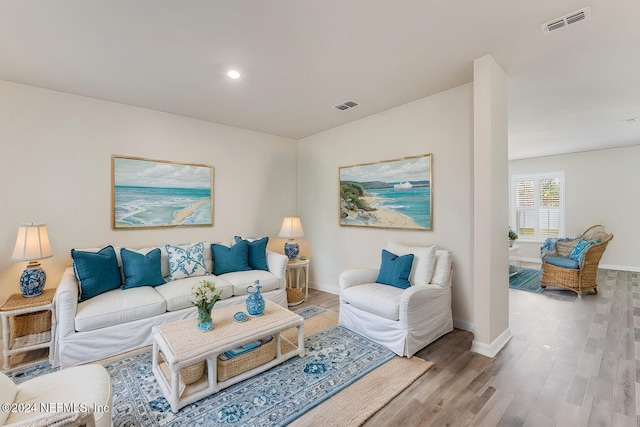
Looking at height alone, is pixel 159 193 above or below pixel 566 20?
below

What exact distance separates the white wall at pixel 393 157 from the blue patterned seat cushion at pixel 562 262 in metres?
2.71

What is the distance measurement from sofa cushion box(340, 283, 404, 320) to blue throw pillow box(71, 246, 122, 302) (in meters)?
2.45

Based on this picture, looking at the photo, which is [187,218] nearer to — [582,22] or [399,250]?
[399,250]

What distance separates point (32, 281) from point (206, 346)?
6.75ft

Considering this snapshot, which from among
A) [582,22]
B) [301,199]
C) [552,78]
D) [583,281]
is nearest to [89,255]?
[301,199]

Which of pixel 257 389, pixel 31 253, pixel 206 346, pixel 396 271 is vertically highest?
pixel 31 253

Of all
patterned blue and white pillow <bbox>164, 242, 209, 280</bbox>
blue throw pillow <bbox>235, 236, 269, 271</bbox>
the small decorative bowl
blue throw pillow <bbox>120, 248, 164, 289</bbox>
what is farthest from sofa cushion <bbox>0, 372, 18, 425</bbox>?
blue throw pillow <bbox>235, 236, 269, 271</bbox>

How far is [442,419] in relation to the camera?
1.77 metres

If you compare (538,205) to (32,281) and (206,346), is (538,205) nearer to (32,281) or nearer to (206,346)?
(206,346)

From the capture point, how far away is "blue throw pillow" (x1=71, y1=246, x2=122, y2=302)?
8.71 ft

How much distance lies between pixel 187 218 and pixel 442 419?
364 cm

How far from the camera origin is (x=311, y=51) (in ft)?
7.75

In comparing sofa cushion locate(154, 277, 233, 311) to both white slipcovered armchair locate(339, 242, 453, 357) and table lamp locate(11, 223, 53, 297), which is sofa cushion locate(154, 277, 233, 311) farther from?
white slipcovered armchair locate(339, 242, 453, 357)

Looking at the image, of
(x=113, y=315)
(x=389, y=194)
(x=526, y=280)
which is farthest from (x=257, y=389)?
(x=526, y=280)
